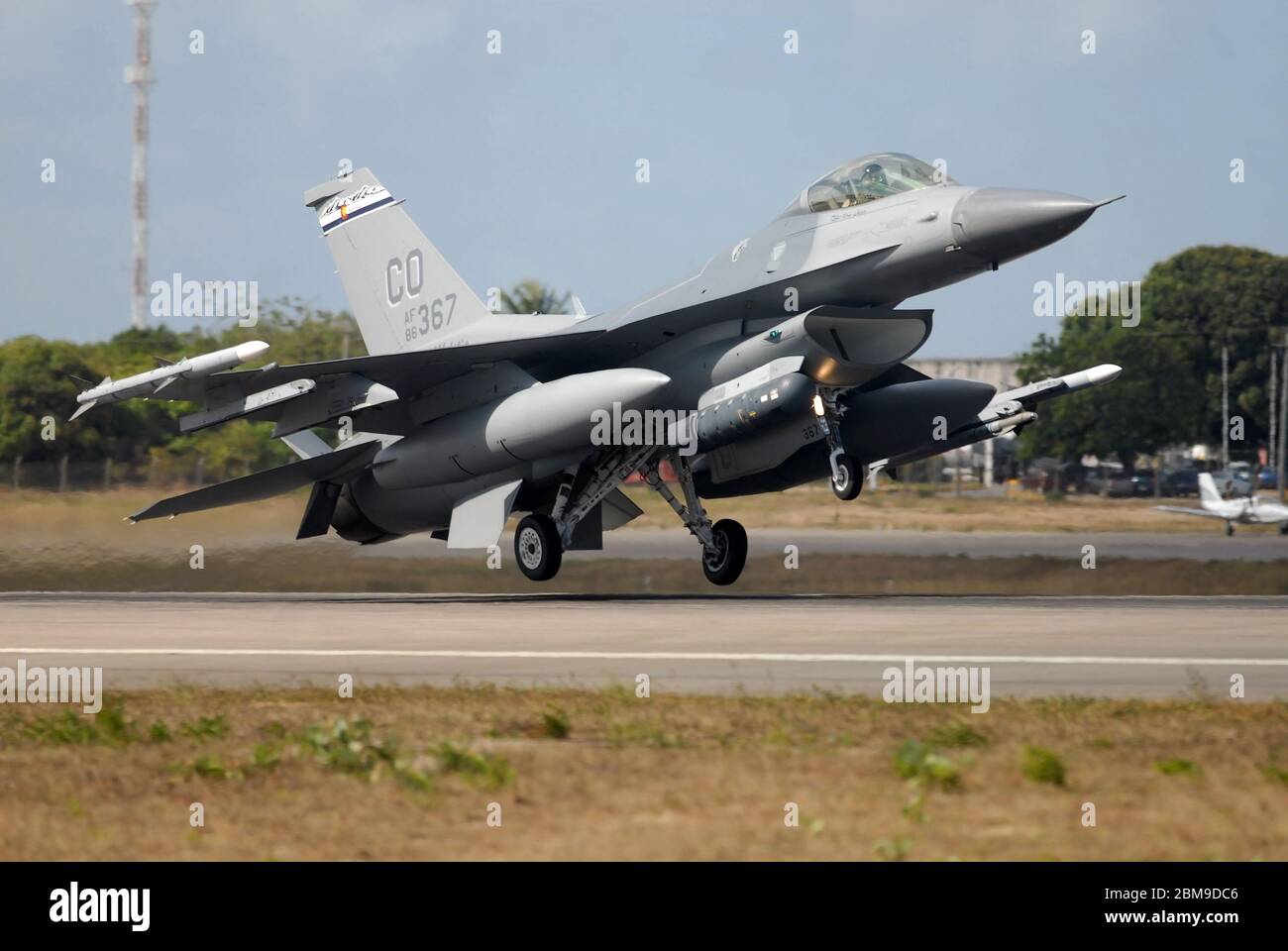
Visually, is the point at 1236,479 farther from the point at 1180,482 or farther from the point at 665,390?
the point at 665,390

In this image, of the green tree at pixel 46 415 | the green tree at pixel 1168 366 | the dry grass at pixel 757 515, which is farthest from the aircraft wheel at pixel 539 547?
the green tree at pixel 1168 366

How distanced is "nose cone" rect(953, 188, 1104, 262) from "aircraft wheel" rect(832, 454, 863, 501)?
2.49 meters

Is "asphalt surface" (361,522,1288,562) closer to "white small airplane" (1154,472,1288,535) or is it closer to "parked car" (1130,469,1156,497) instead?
"white small airplane" (1154,472,1288,535)

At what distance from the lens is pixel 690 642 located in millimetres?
13609

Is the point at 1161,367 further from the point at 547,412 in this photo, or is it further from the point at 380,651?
the point at 380,651

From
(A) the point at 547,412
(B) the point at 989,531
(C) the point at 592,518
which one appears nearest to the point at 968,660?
(A) the point at 547,412

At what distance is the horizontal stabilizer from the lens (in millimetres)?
21047

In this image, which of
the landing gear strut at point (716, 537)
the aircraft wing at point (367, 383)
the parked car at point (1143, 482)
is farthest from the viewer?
the parked car at point (1143, 482)

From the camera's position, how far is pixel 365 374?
1953 cm

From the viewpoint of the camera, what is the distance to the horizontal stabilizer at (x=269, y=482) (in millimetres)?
21047

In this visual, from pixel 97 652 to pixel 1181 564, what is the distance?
1520 centimetres

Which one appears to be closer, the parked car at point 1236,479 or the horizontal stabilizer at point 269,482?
the horizontal stabilizer at point 269,482

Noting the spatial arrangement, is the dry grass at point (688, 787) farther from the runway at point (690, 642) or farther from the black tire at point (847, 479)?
the black tire at point (847, 479)

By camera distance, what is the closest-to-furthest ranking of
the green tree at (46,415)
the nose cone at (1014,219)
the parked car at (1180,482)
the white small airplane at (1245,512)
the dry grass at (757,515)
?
the nose cone at (1014,219)
the dry grass at (757,515)
the green tree at (46,415)
the white small airplane at (1245,512)
the parked car at (1180,482)
